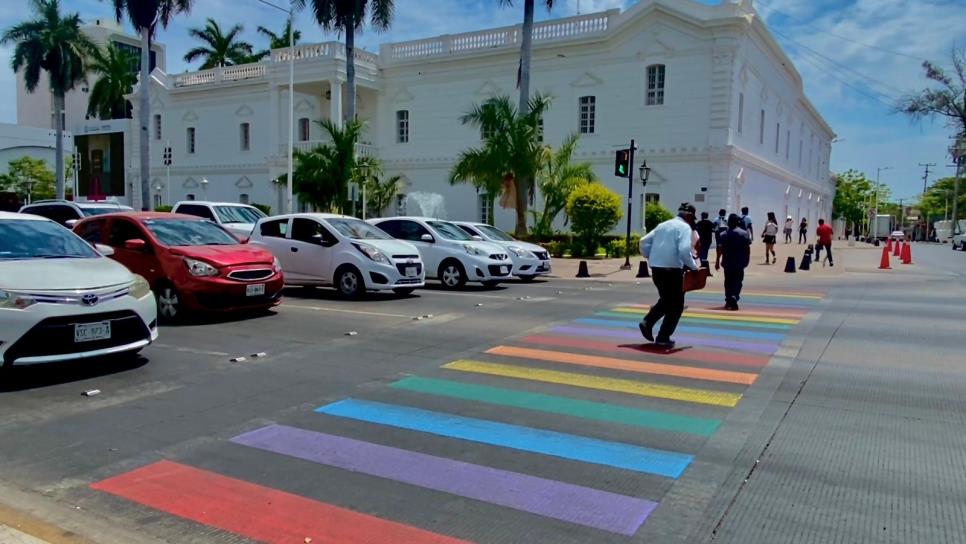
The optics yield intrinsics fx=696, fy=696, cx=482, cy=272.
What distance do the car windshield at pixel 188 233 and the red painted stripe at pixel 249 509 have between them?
259 inches

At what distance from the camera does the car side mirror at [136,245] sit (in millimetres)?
10086

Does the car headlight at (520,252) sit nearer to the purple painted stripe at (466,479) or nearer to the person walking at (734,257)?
the person walking at (734,257)

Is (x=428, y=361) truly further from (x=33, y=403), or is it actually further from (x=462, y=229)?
(x=462, y=229)

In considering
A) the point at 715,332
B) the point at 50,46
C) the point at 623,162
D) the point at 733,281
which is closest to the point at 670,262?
the point at 715,332

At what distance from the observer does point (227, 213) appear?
18.9 meters

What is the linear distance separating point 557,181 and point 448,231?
11.6 meters

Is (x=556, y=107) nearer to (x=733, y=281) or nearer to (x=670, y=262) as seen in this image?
(x=733, y=281)

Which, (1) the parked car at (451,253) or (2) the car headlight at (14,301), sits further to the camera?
(1) the parked car at (451,253)

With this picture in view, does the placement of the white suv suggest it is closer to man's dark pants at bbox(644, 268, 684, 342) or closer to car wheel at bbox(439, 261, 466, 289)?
car wheel at bbox(439, 261, 466, 289)

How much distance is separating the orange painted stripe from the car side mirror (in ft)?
17.8

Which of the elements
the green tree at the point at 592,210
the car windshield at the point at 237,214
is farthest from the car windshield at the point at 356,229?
the green tree at the point at 592,210

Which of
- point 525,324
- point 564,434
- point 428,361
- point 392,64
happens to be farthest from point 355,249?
point 392,64

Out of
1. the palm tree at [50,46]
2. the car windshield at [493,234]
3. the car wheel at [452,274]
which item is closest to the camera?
the car wheel at [452,274]

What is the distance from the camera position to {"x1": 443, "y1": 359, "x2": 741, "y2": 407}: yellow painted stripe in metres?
6.51
